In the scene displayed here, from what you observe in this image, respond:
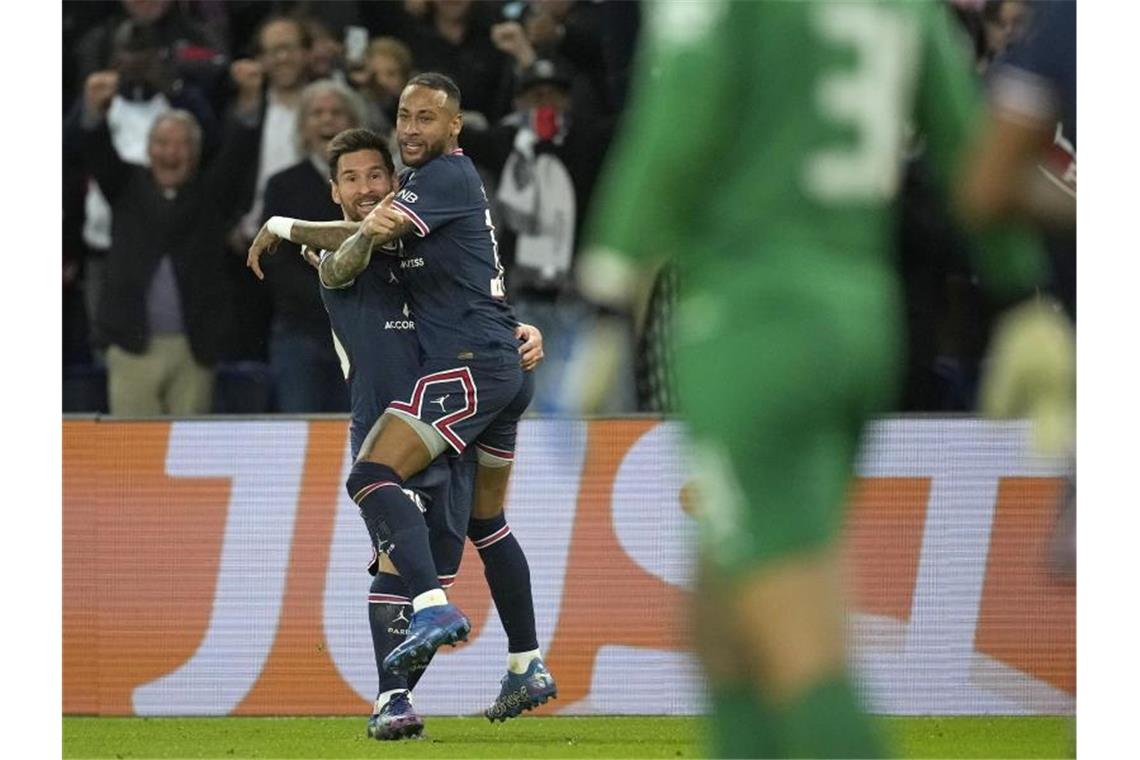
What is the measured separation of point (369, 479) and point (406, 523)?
216mm

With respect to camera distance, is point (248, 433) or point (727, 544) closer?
point (727, 544)

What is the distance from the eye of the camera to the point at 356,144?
28.0 ft

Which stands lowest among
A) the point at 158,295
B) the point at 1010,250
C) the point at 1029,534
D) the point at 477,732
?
the point at 477,732

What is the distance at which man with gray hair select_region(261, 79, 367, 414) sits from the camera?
1102cm

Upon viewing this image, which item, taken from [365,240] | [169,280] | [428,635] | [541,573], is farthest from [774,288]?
[169,280]

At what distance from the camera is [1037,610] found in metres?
10.2

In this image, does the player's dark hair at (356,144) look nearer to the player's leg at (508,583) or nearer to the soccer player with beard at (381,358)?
the soccer player with beard at (381,358)

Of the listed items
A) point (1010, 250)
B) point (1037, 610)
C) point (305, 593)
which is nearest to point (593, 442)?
point (305, 593)

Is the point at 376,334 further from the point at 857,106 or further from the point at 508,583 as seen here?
the point at 857,106

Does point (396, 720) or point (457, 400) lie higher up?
point (457, 400)

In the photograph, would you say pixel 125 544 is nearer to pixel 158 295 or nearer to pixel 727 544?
pixel 158 295

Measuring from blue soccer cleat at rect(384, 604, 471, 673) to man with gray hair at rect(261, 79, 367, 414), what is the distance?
3376 mm

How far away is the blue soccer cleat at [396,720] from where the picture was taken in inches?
328

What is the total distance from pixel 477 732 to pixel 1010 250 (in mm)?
5209
